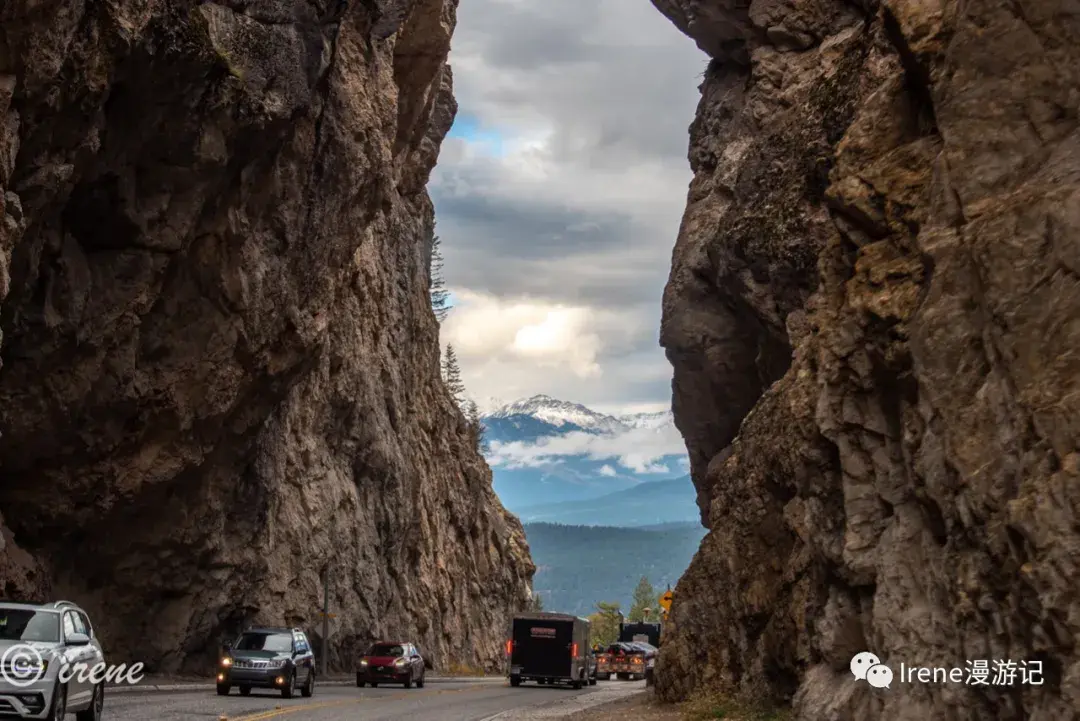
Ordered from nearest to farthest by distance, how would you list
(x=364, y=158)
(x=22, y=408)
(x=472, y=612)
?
(x=22, y=408) < (x=364, y=158) < (x=472, y=612)

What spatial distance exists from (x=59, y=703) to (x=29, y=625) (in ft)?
4.29

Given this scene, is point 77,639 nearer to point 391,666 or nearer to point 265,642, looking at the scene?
point 265,642

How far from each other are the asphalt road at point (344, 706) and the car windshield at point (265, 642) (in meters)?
1.15

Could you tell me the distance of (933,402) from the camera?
15.6 metres

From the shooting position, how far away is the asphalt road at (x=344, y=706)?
82.4 feet

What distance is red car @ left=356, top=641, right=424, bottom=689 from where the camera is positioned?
4547cm

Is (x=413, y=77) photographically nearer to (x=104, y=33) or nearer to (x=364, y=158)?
(x=364, y=158)

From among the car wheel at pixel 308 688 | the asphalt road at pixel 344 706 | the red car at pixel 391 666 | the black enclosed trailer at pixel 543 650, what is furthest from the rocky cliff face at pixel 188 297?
the black enclosed trailer at pixel 543 650

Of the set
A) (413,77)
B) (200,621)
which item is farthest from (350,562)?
(413,77)

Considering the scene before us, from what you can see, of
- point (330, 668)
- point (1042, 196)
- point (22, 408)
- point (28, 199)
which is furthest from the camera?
point (330, 668)

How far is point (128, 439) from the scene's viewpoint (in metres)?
37.4

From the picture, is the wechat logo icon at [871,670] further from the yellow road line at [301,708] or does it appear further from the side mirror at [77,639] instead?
the side mirror at [77,639]

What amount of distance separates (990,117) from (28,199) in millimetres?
19495

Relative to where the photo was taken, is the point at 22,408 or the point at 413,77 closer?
the point at 22,408
